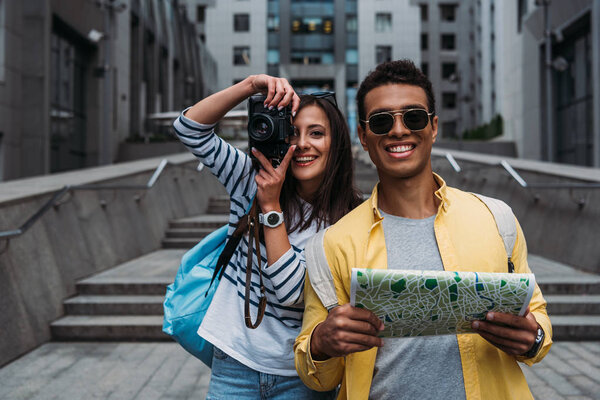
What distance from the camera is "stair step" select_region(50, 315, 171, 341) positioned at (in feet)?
16.8

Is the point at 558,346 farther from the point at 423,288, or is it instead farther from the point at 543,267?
the point at 423,288

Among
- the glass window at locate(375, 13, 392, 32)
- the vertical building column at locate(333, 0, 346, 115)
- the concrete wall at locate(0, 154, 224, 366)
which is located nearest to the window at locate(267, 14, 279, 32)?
the vertical building column at locate(333, 0, 346, 115)

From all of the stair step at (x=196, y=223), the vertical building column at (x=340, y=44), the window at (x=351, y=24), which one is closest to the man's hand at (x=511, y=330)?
the stair step at (x=196, y=223)

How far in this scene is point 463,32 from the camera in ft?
163

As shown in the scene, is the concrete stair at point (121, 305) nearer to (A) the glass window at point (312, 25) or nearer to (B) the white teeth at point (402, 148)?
(B) the white teeth at point (402, 148)

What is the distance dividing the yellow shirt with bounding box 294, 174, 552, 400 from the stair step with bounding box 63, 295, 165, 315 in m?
4.20

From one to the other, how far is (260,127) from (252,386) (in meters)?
0.95

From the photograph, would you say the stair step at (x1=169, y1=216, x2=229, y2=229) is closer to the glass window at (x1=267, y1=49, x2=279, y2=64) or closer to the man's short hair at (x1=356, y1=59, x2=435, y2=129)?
the man's short hair at (x1=356, y1=59, x2=435, y2=129)

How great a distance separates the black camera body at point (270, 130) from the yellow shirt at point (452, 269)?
401 millimetres

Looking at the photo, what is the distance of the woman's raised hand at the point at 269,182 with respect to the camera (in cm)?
183

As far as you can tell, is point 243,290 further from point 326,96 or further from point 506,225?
point 506,225

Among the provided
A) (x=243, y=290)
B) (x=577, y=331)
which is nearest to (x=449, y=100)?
(x=577, y=331)

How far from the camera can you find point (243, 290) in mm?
1932

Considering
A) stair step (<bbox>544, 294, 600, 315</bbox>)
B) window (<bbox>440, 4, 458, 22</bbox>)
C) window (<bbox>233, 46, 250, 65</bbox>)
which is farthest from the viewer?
window (<bbox>440, 4, 458, 22</bbox>)
